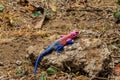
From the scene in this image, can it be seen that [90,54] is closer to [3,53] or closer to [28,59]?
[28,59]

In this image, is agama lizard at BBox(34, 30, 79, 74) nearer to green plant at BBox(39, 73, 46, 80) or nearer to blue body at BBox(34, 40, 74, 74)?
A: blue body at BBox(34, 40, 74, 74)

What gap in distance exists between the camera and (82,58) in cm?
436

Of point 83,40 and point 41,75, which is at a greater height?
point 83,40

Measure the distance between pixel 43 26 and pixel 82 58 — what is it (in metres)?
1.52

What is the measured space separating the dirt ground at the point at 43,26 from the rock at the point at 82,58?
0.11 metres

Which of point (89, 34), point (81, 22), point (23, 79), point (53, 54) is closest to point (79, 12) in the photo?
point (81, 22)

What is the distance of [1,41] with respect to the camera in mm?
5066

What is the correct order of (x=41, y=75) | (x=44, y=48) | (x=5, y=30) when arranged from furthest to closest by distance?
(x=5, y=30), (x=44, y=48), (x=41, y=75)

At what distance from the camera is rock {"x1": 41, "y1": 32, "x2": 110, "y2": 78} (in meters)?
4.30

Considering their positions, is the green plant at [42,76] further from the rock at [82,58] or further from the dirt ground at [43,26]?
the rock at [82,58]

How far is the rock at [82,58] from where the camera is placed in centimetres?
430

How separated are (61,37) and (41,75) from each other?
711 mm

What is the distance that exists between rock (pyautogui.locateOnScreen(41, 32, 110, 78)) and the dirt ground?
108mm

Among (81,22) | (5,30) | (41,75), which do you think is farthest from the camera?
(81,22)
